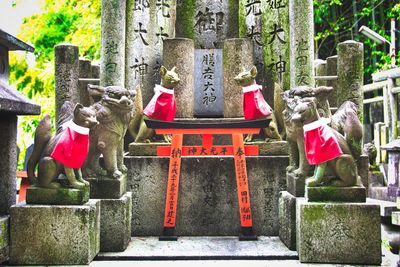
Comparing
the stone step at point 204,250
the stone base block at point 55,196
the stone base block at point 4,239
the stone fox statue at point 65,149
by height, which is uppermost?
the stone fox statue at point 65,149

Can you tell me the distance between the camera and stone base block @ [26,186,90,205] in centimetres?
547

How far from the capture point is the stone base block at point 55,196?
5.47 meters

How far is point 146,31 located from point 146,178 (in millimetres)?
3159

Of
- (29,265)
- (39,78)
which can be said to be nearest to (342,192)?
(29,265)

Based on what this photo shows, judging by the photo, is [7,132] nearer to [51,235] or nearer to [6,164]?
[6,164]

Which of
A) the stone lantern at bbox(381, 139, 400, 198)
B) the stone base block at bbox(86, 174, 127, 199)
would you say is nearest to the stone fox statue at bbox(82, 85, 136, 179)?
the stone base block at bbox(86, 174, 127, 199)

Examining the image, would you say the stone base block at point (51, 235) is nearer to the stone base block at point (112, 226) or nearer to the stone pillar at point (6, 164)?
the stone pillar at point (6, 164)

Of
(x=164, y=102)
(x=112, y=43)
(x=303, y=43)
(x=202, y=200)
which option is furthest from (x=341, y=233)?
(x=112, y=43)

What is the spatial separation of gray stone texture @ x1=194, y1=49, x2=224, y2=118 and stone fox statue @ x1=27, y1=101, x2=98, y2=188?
299 cm

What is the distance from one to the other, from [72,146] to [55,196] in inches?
27.8

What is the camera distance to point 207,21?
9.00 m

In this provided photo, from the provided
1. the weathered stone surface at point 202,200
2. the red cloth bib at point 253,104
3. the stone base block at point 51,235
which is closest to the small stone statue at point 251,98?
the red cloth bib at point 253,104

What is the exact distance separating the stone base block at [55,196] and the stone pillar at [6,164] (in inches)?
14.4

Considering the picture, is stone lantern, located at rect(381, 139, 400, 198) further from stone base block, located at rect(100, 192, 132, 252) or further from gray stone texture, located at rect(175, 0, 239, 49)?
stone base block, located at rect(100, 192, 132, 252)
